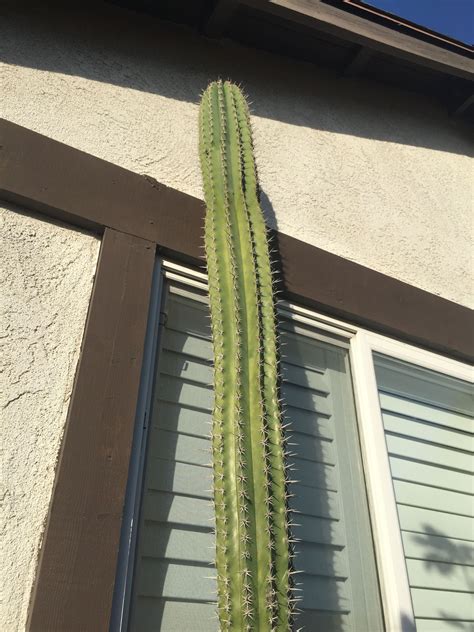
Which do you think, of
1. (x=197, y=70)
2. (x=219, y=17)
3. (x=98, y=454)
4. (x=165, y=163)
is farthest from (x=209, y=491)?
(x=219, y=17)

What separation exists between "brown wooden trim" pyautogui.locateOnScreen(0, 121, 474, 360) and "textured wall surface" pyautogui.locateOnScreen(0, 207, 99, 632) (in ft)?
0.43

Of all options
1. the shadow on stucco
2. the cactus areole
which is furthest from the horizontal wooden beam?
the cactus areole

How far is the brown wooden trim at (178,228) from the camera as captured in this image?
250 centimetres

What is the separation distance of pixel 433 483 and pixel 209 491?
4.21 ft

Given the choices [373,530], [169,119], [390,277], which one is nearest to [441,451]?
[373,530]

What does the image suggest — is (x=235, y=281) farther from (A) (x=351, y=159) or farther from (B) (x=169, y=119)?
(A) (x=351, y=159)

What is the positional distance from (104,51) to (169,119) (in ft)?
1.63

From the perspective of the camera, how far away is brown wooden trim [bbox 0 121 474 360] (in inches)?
98.6

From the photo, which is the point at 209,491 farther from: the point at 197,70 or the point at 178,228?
the point at 197,70

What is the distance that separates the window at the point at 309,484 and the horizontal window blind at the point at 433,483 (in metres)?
0.01

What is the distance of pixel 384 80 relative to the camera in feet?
14.3

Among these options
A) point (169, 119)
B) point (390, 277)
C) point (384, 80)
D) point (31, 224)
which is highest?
point (384, 80)

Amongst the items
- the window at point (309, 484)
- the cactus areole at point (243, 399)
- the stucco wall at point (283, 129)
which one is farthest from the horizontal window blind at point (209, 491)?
the stucco wall at point (283, 129)

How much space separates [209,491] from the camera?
227 centimetres
